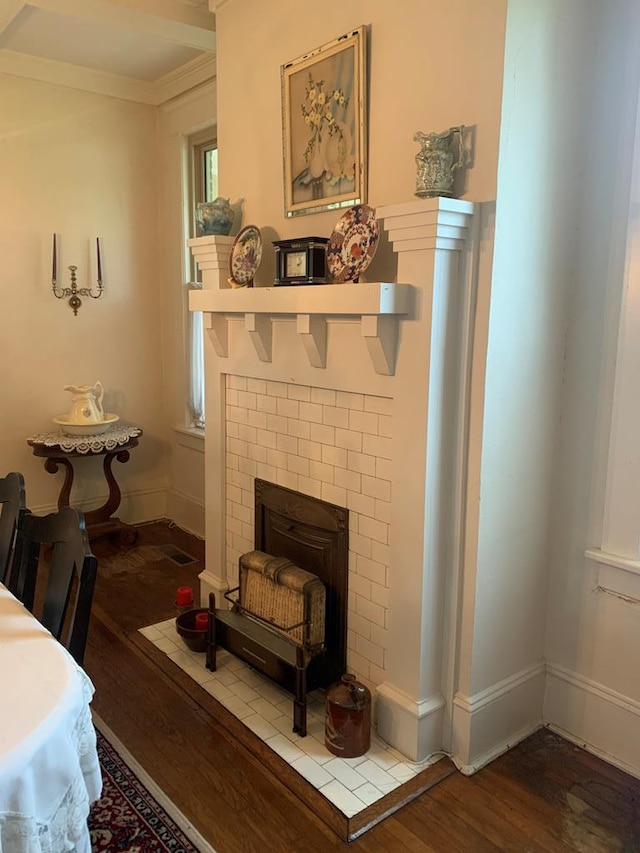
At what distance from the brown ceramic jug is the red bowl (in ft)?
2.54

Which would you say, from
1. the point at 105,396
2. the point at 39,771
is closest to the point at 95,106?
the point at 105,396

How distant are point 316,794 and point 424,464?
1.04 metres

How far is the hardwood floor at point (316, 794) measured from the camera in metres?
1.89

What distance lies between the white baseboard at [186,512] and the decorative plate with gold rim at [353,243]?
2.37 metres

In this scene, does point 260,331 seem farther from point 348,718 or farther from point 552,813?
point 552,813

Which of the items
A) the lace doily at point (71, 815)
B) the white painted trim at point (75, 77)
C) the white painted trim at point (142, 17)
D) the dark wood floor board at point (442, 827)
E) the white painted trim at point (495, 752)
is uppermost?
the white painted trim at point (75, 77)

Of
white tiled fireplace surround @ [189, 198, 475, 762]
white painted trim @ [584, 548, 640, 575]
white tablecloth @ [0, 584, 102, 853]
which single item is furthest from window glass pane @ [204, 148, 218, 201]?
white tablecloth @ [0, 584, 102, 853]

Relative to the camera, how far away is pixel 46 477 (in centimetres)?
412

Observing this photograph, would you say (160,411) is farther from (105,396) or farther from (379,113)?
(379,113)

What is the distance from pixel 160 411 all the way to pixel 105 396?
1.29 ft

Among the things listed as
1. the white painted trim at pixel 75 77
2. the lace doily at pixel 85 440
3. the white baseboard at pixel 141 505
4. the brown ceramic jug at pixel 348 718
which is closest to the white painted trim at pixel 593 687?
the brown ceramic jug at pixel 348 718

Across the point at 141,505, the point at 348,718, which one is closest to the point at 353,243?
the point at 348,718

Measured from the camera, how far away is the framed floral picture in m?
2.26

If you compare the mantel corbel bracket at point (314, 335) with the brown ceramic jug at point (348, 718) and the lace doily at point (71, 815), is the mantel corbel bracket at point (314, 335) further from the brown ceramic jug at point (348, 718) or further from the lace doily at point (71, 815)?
the lace doily at point (71, 815)
